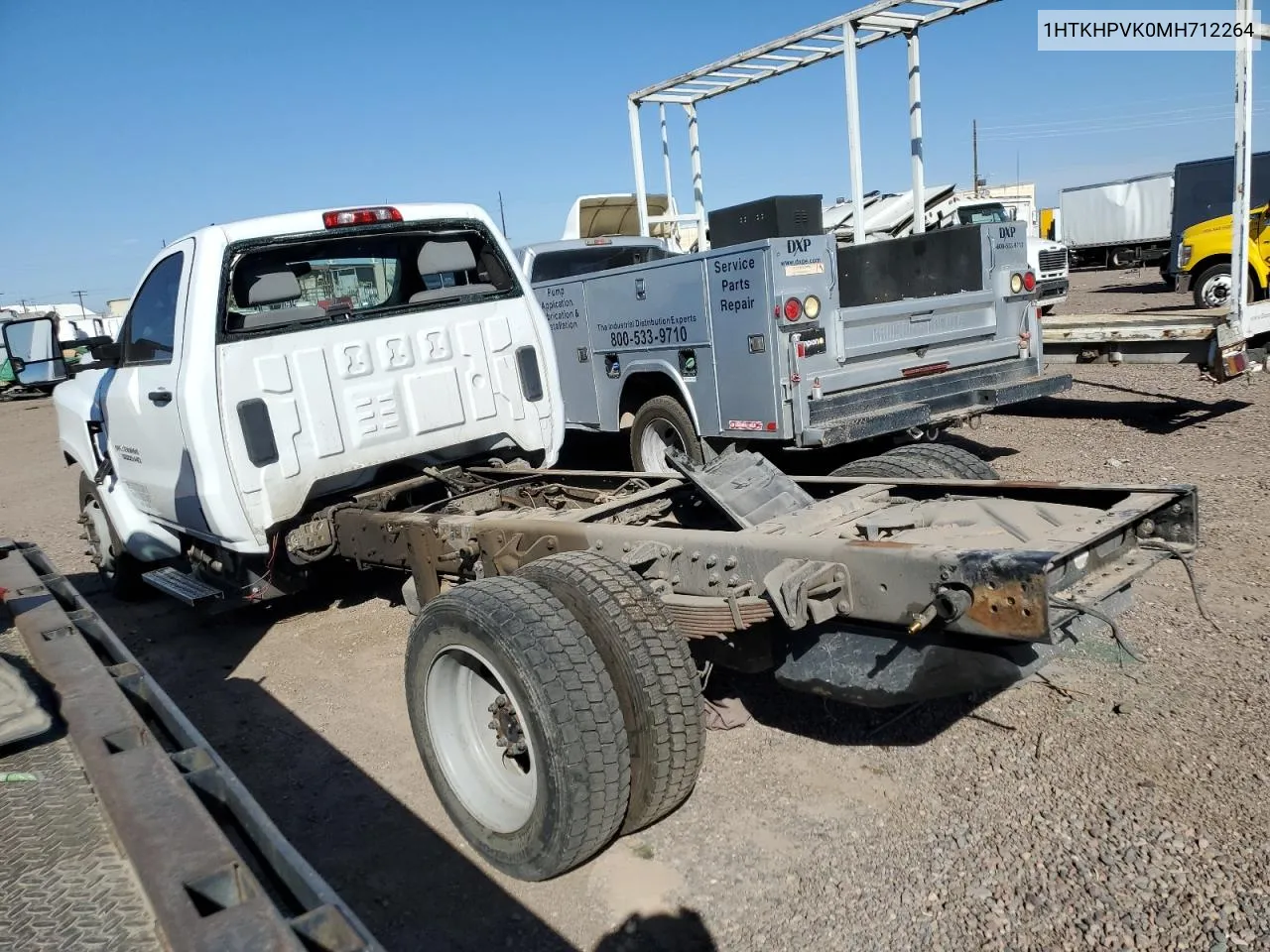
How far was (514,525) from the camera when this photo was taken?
361 centimetres

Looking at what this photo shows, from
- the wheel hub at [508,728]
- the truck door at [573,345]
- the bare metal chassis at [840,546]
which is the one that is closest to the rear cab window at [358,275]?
the bare metal chassis at [840,546]

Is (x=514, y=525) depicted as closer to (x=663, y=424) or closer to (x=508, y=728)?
(x=508, y=728)

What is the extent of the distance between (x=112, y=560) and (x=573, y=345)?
3.88m

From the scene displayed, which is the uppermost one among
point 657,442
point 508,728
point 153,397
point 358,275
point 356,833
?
point 358,275

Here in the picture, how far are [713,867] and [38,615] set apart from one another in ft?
7.39

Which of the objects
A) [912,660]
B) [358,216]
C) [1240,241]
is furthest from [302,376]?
[1240,241]

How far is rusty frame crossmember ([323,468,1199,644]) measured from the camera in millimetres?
2336

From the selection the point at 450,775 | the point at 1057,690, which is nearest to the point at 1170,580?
the point at 1057,690

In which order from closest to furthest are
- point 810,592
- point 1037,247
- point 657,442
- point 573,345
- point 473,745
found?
1. point 810,592
2. point 473,745
3. point 657,442
4. point 573,345
5. point 1037,247

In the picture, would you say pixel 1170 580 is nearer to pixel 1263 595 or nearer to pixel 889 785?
pixel 1263 595

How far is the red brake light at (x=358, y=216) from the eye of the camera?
4.58 m

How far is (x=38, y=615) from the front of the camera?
2910mm

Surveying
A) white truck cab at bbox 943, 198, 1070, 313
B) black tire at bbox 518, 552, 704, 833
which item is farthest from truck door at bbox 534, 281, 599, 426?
white truck cab at bbox 943, 198, 1070, 313

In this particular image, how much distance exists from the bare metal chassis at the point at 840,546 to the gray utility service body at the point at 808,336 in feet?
6.83
